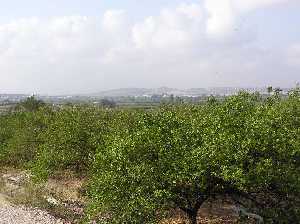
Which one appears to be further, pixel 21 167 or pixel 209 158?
pixel 21 167

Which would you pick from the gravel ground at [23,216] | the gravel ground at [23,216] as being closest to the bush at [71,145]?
the gravel ground at [23,216]

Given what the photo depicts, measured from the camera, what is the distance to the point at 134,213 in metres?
25.1

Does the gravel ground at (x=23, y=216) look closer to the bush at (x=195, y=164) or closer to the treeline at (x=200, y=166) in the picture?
the treeline at (x=200, y=166)

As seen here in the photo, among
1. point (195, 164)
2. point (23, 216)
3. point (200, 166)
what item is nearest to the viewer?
point (200, 166)

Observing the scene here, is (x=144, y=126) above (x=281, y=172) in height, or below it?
above

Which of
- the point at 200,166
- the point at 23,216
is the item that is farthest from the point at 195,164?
the point at 23,216

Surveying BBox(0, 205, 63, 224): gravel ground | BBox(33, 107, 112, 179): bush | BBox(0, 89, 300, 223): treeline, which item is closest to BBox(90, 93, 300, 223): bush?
BBox(0, 89, 300, 223): treeline

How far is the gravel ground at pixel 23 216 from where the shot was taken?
117 feet

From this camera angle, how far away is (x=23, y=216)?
123ft

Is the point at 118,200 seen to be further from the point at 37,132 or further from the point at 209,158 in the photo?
the point at 37,132

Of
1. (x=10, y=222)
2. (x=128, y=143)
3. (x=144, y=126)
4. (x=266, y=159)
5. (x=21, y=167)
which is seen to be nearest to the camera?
(x=266, y=159)

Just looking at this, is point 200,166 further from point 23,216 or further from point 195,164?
point 23,216

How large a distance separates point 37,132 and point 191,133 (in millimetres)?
32450

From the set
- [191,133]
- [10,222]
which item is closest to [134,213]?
[191,133]
